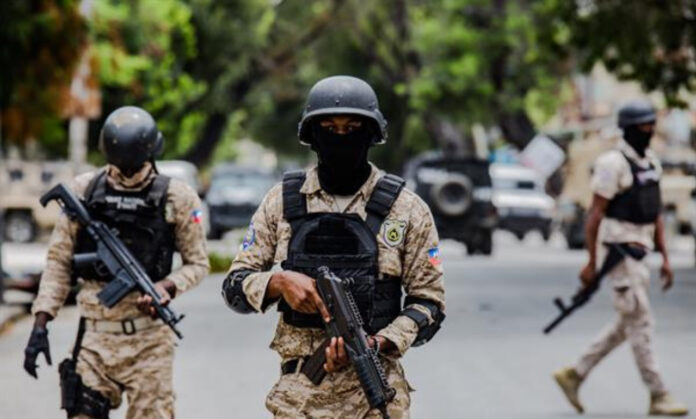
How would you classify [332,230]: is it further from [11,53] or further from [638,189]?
[11,53]

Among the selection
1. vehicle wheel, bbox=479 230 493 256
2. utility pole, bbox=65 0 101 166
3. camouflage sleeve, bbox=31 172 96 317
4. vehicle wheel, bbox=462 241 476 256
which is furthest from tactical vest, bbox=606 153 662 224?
vehicle wheel, bbox=462 241 476 256

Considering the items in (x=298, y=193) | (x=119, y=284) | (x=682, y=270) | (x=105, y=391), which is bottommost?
(x=682, y=270)

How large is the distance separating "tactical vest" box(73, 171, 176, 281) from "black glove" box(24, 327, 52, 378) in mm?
406

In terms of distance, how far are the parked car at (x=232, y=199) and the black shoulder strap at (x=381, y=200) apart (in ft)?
104

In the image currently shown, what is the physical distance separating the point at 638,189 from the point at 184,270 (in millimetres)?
3431

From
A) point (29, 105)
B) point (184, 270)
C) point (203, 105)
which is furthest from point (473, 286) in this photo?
point (203, 105)

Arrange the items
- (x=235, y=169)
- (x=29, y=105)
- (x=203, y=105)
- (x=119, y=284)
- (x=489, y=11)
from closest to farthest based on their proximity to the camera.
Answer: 1. (x=119, y=284)
2. (x=29, y=105)
3. (x=235, y=169)
4. (x=489, y=11)
5. (x=203, y=105)

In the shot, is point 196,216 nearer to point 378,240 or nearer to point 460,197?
point 378,240

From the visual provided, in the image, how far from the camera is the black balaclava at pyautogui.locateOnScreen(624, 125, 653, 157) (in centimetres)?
973

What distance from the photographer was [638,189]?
381 inches

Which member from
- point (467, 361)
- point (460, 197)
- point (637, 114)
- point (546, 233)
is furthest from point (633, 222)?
point (546, 233)

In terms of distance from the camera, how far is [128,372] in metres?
6.94

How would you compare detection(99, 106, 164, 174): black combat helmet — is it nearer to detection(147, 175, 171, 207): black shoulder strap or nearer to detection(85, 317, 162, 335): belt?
detection(147, 175, 171, 207): black shoulder strap

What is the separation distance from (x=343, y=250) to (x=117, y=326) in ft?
6.94
